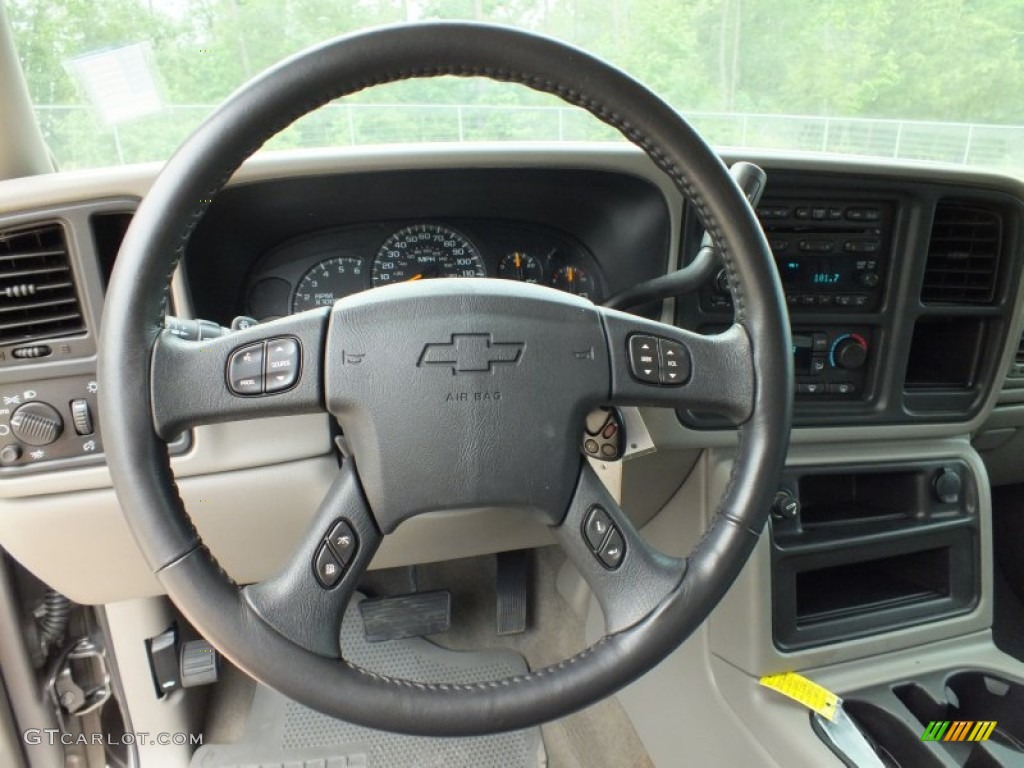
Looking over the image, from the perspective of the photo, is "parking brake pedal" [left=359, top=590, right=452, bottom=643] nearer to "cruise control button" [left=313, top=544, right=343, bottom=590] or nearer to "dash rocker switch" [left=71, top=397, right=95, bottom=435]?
"dash rocker switch" [left=71, top=397, right=95, bottom=435]

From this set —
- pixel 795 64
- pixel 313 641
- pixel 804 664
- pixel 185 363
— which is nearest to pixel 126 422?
pixel 185 363

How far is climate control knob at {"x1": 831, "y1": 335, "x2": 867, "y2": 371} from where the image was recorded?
1.35 metres

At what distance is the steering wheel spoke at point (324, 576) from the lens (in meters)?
0.68

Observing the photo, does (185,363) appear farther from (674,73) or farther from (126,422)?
(674,73)

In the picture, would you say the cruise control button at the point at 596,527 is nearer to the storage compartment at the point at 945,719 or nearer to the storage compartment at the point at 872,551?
the storage compartment at the point at 872,551

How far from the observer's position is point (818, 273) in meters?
1.32

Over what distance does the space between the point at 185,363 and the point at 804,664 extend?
1.11m

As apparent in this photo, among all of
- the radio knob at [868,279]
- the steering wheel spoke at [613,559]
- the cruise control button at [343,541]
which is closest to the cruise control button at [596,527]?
the steering wheel spoke at [613,559]

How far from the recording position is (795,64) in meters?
1.37

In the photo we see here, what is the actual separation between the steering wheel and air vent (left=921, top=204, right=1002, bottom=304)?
78 centimetres

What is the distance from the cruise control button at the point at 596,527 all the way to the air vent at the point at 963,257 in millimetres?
931

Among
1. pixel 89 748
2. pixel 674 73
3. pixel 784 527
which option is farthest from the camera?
pixel 89 748

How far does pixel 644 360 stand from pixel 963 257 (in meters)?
0.94

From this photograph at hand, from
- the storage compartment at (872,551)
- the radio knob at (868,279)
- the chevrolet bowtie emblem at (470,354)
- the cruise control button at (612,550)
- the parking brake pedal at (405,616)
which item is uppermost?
the chevrolet bowtie emblem at (470,354)
